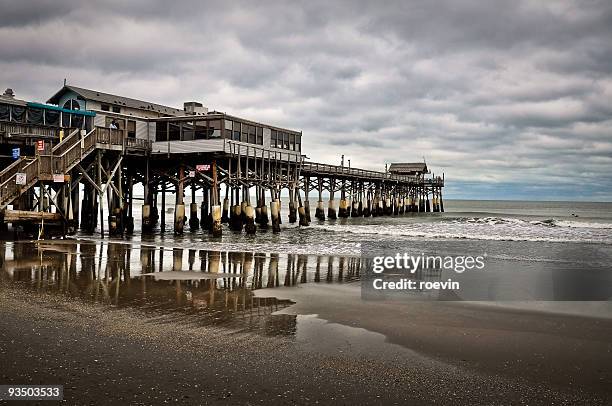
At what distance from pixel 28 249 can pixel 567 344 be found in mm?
17713

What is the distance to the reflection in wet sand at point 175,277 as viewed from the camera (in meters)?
9.41

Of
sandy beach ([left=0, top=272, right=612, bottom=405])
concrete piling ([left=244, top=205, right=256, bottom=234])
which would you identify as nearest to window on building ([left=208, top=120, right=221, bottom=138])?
concrete piling ([left=244, top=205, right=256, bottom=234])

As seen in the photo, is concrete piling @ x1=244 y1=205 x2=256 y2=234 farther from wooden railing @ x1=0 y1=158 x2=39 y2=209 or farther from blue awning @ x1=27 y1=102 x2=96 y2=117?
wooden railing @ x1=0 y1=158 x2=39 y2=209

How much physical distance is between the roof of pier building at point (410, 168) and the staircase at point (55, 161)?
60.5 meters

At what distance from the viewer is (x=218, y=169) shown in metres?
31.7

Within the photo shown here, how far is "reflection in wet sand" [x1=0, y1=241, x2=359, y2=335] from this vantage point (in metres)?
9.41

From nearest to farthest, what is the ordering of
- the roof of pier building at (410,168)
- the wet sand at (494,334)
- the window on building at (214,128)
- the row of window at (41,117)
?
the wet sand at (494,334) → the row of window at (41,117) → the window on building at (214,128) → the roof of pier building at (410,168)

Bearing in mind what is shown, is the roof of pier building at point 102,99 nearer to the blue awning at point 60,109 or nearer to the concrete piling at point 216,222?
the blue awning at point 60,109

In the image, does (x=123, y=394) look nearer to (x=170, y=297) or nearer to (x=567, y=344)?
(x=170, y=297)

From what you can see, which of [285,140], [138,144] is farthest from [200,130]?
[285,140]

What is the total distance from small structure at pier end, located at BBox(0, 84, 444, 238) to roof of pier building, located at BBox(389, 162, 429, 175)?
146ft

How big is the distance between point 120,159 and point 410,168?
61243 mm

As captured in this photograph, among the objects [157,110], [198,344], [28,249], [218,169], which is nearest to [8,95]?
[157,110]

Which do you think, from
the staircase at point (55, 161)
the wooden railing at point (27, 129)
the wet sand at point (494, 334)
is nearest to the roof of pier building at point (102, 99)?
the wooden railing at point (27, 129)
